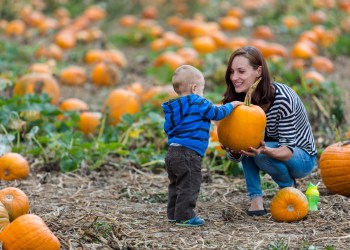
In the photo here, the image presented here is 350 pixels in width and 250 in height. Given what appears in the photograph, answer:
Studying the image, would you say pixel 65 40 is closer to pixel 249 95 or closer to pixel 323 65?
pixel 323 65

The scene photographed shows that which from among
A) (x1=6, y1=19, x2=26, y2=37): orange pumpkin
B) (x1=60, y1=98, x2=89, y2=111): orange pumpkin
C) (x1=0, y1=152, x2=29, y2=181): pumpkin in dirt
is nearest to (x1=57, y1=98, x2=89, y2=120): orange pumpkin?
(x1=60, y1=98, x2=89, y2=111): orange pumpkin

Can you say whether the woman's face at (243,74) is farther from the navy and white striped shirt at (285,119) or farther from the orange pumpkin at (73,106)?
the orange pumpkin at (73,106)

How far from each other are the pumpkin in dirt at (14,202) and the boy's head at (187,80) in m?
1.13

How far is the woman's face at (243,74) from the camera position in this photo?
470cm

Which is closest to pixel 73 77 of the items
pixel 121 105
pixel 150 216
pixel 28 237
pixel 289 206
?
pixel 121 105

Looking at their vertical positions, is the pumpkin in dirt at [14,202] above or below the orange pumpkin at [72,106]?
below

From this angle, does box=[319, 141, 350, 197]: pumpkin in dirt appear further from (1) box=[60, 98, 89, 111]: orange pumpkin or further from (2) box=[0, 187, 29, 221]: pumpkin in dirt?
(1) box=[60, 98, 89, 111]: orange pumpkin

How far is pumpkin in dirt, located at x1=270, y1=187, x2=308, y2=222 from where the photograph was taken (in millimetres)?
4504

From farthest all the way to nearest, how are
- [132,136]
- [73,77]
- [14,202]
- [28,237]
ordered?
1. [73,77]
2. [132,136]
3. [14,202]
4. [28,237]

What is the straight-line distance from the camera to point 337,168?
5.02 m

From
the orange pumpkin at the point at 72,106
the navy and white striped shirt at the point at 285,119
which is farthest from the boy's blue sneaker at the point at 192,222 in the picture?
the orange pumpkin at the point at 72,106

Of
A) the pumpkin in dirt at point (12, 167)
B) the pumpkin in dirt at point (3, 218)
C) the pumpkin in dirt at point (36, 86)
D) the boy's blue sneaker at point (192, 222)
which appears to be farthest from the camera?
the pumpkin in dirt at point (36, 86)

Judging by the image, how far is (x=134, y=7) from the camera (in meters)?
14.0

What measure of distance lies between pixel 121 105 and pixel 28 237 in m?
3.73
